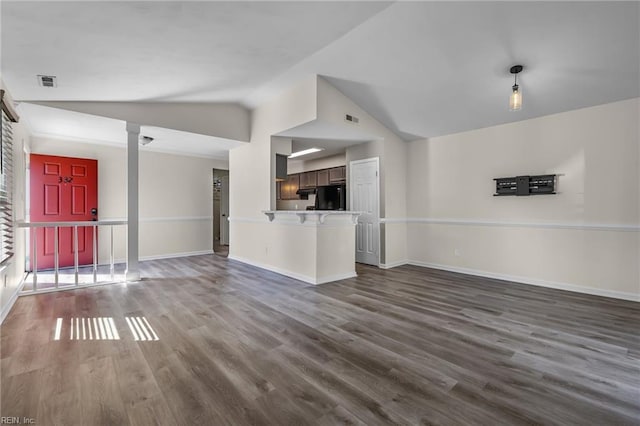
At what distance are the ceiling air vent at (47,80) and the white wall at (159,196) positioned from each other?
2845 mm

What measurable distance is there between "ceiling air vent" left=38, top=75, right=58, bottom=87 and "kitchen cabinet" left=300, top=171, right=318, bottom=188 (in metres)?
5.07

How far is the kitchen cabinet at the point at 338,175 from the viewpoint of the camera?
650cm

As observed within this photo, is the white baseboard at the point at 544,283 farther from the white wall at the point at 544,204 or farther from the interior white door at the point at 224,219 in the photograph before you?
the interior white door at the point at 224,219

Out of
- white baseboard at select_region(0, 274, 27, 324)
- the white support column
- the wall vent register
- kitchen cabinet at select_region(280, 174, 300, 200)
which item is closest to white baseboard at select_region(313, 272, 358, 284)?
the wall vent register

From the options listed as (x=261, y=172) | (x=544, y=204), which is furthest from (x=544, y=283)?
(x=261, y=172)

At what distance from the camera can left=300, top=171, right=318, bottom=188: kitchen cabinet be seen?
7.30m

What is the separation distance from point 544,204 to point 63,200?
821 cm

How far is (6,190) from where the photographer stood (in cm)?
318

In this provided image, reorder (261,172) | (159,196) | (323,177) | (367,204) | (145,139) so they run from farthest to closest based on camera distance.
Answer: (323,177)
(159,196)
(367,204)
(261,172)
(145,139)

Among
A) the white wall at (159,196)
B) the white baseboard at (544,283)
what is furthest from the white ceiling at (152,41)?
the white baseboard at (544,283)

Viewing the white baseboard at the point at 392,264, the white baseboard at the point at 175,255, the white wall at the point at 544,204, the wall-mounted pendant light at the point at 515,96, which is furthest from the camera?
the white baseboard at the point at 175,255

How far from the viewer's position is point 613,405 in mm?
1643

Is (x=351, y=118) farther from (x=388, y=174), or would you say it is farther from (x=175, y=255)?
(x=175, y=255)

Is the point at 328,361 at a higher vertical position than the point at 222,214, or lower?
lower
